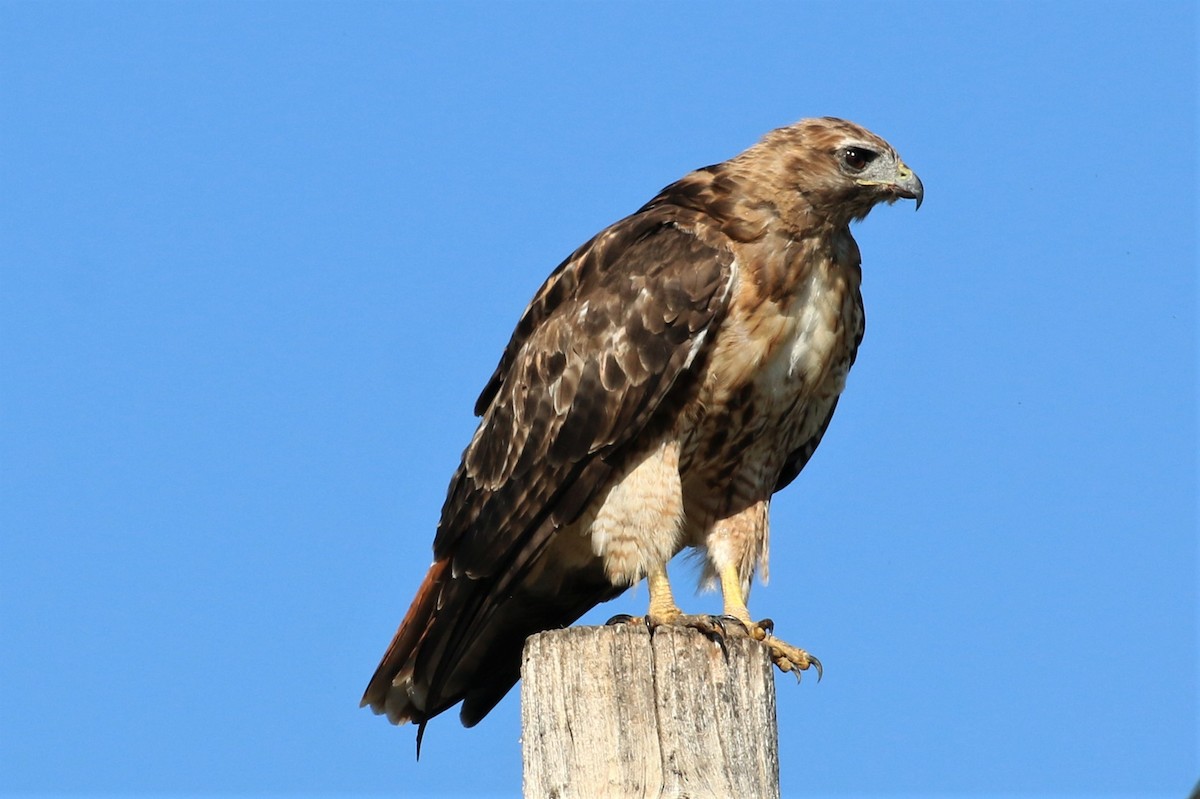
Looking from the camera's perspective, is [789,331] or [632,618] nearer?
[632,618]

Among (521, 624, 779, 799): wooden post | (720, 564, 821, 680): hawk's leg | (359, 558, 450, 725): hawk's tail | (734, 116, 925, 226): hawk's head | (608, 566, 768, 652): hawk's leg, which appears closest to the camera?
(521, 624, 779, 799): wooden post

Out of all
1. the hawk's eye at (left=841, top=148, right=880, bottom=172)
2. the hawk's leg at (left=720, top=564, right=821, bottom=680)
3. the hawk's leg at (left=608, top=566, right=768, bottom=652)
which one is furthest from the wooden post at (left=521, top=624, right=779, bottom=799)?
the hawk's eye at (left=841, top=148, right=880, bottom=172)

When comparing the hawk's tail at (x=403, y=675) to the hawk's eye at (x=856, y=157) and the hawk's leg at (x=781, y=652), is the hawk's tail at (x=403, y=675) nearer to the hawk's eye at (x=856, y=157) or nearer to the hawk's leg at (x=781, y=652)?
the hawk's leg at (x=781, y=652)

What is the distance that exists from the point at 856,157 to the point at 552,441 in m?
1.69

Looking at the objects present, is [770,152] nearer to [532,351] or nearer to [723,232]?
[723,232]

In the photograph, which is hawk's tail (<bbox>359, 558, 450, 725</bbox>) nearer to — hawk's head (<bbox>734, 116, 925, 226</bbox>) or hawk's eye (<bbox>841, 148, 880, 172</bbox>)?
hawk's head (<bbox>734, 116, 925, 226</bbox>)

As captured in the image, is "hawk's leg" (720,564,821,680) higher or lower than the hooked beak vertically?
lower

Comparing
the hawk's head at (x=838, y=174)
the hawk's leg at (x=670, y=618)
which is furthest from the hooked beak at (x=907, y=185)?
the hawk's leg at (x=670, y=618)

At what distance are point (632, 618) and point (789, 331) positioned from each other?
5.04 ft

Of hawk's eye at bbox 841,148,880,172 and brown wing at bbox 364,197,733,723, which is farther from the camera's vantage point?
hawk's eye at bbox 841,148,880,172

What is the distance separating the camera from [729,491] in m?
6.95

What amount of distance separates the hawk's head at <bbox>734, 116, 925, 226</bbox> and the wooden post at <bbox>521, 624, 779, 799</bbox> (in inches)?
96.9

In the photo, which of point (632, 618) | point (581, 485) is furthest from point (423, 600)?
point (632, 618)

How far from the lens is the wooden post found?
14.6ft
